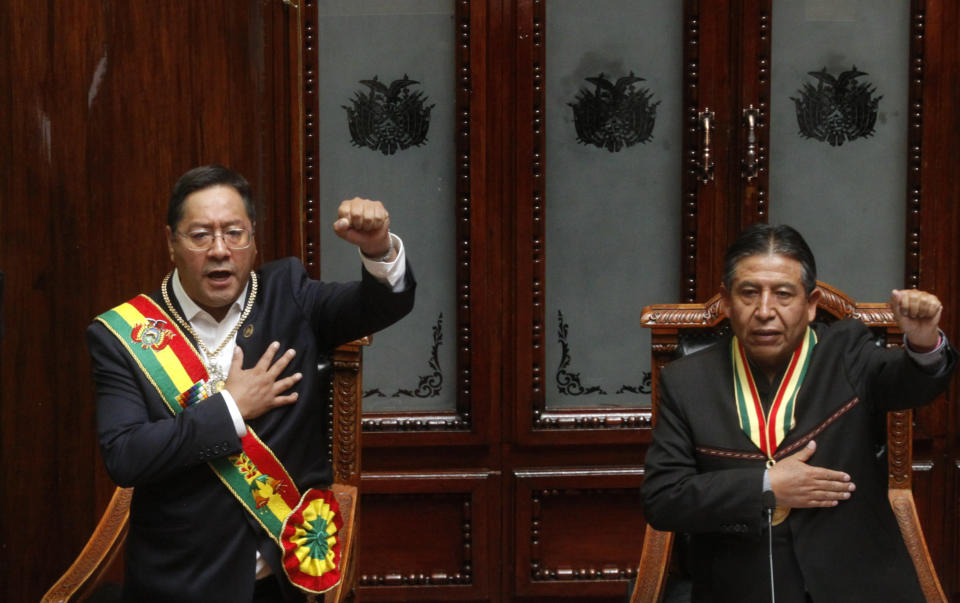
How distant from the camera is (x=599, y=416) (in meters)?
3.91

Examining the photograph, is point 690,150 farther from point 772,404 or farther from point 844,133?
point 772,404

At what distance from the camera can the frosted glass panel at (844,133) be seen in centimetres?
388

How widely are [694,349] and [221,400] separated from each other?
1087 mm

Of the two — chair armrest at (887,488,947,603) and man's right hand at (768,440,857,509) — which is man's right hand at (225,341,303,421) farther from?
chair armrest at (887,488,947,603)

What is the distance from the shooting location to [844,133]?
3906 millimetres

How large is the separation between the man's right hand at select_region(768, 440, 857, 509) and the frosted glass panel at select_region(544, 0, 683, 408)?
5.11 ft

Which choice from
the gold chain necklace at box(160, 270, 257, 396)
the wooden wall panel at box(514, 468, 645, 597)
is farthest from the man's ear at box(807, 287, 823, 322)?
the wooden wall panel at box(514, 468, 645, 597)

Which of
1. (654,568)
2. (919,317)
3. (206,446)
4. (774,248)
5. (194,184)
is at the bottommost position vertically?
(654,568)

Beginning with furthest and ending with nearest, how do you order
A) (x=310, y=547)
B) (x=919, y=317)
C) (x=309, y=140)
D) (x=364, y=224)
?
(x=309, y=140) → (x=310, y=547) → (x=364, y=224) → (x=919, y=317)

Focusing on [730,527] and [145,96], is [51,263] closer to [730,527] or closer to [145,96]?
[145,96]

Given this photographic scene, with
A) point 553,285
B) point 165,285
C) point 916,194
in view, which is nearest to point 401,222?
point 553,285

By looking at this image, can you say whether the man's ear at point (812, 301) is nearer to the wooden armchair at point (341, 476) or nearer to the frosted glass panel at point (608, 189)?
the wooden armchair at point (341, 476)

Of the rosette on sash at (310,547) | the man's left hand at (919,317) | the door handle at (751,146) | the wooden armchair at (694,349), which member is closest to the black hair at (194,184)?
the rosette on sash at (310,547)

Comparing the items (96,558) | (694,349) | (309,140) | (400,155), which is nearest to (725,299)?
(694,349)
